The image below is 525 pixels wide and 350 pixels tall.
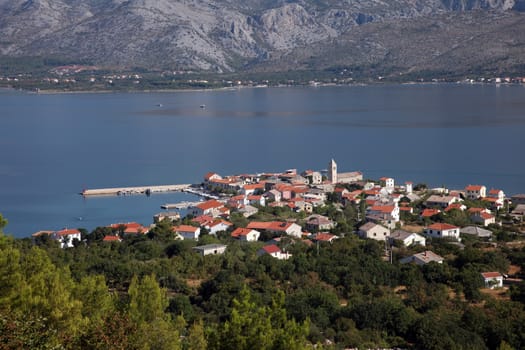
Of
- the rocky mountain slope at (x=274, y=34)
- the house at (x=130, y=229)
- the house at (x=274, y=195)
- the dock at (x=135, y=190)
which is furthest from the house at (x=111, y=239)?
the rocky mountain slope at (x=274, y=34)

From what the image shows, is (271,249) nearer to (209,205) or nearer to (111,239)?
(111,239)

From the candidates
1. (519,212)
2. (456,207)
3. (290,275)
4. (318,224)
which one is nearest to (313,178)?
(456,207)

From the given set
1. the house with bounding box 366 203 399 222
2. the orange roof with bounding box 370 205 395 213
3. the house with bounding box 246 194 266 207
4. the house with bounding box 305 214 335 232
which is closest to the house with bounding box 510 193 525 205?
the house with bounding box 366 203 399 222

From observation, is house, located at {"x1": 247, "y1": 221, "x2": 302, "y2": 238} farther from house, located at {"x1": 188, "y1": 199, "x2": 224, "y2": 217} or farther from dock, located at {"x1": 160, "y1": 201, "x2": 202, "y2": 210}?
dock, located at {"x1": 160, "y1": 201, "x2": 202, "y2": 210}

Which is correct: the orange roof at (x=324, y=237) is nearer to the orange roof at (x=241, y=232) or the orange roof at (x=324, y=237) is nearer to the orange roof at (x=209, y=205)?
the orange roof at (x=241, y=232)

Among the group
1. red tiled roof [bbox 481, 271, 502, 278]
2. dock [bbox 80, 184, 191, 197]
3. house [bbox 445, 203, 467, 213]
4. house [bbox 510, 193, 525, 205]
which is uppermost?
red tiled roof [bbox 481, 271, 502, 278]

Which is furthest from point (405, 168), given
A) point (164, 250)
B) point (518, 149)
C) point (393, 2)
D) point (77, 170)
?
point (393, 2)

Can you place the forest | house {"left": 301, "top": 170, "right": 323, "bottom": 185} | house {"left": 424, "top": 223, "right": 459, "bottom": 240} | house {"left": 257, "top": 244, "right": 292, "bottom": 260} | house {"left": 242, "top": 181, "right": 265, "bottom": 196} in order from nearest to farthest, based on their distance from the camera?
the forest < house {"left": 257, "top": 244, "right": 292, "bottom": 260} < house {"left": 424, "top": 223, "right": 459, "bottom": 240} < house {"left": 242, "top": 181, "right": 265, "bottom": 196} < house {"left": 301, "top": 170, "right": 323, "bottom": 185}
